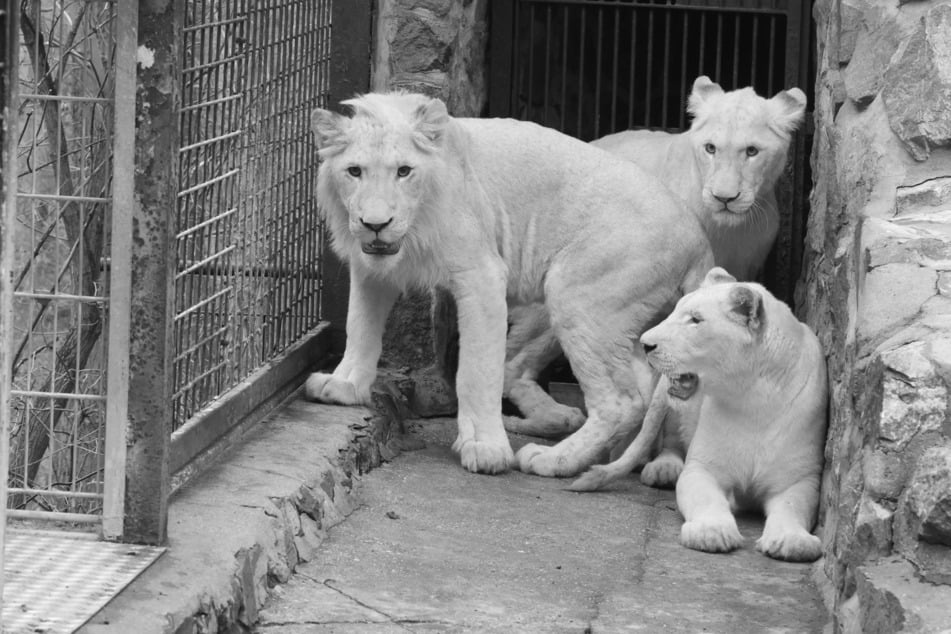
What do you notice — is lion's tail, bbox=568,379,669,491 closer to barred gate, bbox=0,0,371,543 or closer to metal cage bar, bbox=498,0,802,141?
barred gate, bbox=0,0,371,543

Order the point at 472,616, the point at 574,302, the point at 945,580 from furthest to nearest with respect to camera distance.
Answer: 1. the point at 574,302
2. the point at 472,616
3. the point at 945,580

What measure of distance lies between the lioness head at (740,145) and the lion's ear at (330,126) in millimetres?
1708

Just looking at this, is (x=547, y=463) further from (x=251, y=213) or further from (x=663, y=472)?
(x=251, y=213)

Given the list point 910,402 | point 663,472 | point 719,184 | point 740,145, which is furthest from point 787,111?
point 910,402

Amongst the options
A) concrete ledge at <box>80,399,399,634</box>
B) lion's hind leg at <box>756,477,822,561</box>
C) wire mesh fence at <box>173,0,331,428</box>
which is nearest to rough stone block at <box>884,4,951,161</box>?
lion's hind leg at <box>756,477,822,561</box>

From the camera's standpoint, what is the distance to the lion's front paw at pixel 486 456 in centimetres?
583

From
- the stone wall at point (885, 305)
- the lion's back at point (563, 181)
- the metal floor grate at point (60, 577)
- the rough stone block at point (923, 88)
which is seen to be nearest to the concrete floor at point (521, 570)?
the stone wall at point (885, 305)

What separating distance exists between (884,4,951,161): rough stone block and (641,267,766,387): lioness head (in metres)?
0.80

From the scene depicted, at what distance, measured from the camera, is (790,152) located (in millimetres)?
7477

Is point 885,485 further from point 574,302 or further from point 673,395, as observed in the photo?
point 574,302

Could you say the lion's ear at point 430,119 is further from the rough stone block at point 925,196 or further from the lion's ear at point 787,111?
the rough stone block at point 925,196

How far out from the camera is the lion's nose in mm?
5492

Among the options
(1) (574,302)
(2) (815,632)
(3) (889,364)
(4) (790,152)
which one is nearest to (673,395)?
(1) (574,302)

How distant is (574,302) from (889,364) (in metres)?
2.41
